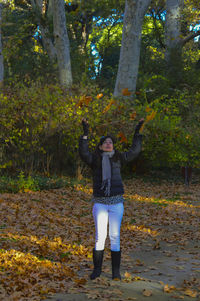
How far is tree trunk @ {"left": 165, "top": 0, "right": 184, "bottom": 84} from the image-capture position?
25.9 m

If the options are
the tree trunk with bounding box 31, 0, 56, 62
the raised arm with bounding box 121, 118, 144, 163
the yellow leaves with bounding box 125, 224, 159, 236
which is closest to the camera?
the raised arm with bounding box 121, 118, 144, 163

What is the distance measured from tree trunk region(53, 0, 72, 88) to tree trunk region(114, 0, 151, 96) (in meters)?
2.56

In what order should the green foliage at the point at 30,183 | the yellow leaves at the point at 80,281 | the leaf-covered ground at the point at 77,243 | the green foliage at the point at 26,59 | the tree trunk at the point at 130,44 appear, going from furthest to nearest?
the green foliage at the point at 26,59, the tree trunk at the point at 130,44, the green foliage at the point at 30,183, the yellow leaves at the point at 80,281, the leaf-covered ground at the point at 77,243

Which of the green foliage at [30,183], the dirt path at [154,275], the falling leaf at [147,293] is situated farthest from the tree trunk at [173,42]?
the falling leaf at [147,293]

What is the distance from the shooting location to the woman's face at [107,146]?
5852 mm

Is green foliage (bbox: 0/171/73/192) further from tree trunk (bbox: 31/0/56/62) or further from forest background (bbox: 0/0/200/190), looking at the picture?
tree trunk (bbox: 31/0/56/62)

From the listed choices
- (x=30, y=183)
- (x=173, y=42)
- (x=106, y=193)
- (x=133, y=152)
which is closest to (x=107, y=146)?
(x=133, y=152)

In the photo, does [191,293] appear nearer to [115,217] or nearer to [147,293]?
[147,293]

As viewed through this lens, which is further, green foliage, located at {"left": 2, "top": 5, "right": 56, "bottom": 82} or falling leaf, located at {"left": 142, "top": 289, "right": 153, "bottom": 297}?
green foliage, located at {"left": 2, "top": 5, "right": 56, "bottom": 82}

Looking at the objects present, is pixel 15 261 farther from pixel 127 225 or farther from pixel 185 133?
pixel 185 133

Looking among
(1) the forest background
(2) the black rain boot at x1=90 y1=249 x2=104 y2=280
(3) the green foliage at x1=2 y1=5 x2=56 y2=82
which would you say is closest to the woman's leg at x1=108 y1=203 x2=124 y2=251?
(2) the black rain boot at x1=90 y1=249 x2=104 y2=280

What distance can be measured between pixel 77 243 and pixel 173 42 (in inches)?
852

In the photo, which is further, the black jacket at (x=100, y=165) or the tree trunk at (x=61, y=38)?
the tree trunk at (x=61, y=38)

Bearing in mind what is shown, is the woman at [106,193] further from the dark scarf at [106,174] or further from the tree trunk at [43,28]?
the tree trunk at [43,28]
